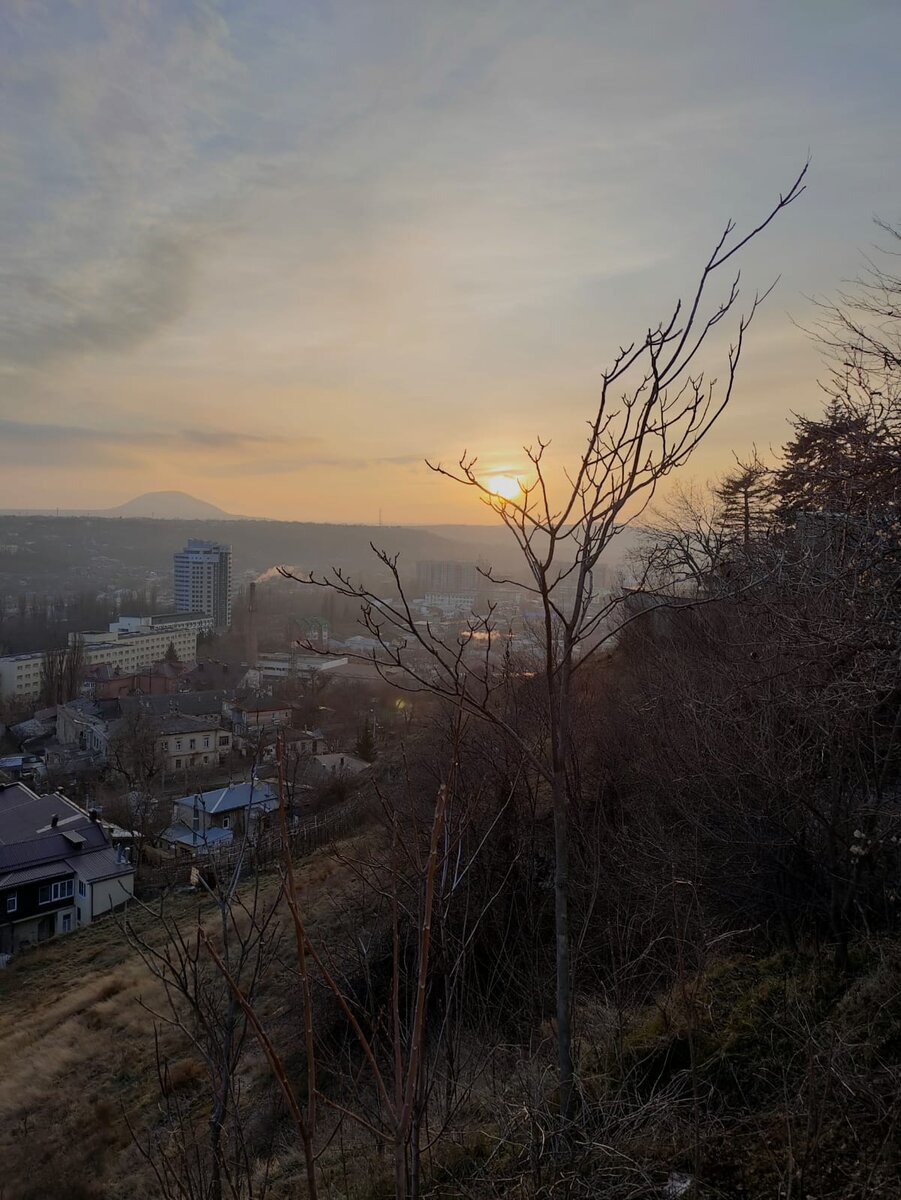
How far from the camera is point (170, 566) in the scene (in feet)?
376

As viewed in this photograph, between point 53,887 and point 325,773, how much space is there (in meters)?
8.08

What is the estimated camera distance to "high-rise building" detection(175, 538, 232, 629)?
77188 millimetres

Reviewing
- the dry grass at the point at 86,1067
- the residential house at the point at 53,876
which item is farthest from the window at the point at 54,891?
the dry grass at the point at 86,1067

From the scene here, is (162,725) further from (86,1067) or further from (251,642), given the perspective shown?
A: (86,1067)

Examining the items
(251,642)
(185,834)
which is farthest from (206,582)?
(185,834)

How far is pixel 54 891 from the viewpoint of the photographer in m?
17.2

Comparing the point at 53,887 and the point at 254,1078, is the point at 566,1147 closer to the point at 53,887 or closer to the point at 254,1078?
the point at 254,1078

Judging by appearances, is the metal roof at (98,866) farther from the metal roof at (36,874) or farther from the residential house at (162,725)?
the residential house at (162,725)

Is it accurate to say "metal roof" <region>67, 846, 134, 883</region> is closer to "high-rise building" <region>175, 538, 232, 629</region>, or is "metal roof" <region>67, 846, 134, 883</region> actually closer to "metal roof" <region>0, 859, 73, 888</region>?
"metal roof" <region>0, 859, 73, 888</region>

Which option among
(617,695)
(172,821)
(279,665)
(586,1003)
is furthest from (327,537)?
(586,1003)

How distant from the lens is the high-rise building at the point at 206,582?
77.2 metres

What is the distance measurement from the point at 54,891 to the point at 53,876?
406 mm

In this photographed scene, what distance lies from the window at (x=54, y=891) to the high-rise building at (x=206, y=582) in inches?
2335

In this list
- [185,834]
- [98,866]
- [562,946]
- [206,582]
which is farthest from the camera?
[206,582]
